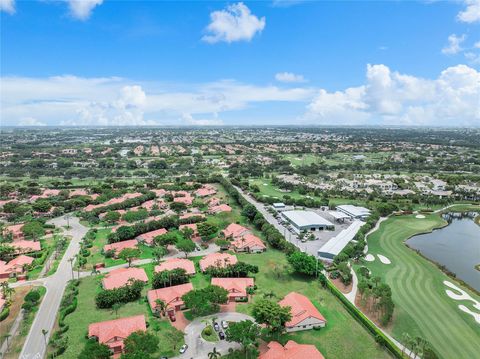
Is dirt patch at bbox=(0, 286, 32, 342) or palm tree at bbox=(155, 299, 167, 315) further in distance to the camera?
palm tree at bbox=(155, 299, 167, 315)

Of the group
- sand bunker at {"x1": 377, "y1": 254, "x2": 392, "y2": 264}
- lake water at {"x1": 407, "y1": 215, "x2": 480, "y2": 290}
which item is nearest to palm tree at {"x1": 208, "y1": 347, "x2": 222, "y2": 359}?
sand bunker at {"x1": 377, "y1": 254, "x2": 392, "y2": 264}

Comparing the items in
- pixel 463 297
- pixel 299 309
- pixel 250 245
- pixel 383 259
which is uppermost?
pixel 299 309

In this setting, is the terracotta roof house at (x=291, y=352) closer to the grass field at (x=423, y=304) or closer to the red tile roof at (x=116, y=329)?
the grass field at (x=423, y=304)

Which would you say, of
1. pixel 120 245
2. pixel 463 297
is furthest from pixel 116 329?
pixel 463 297

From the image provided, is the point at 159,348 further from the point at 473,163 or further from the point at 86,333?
the point at 473,163

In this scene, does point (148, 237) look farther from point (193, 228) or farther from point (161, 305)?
point (161, 305)

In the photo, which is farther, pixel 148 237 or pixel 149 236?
pixel 149 236

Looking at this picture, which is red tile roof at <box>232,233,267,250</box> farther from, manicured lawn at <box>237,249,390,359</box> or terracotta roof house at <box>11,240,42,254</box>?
terracotta roof house at <box>11,240,42,254</box>
